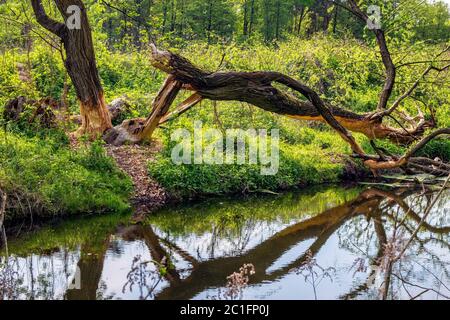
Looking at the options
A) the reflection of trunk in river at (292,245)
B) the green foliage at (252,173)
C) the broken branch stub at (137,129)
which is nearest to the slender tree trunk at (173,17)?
the green foliage at (252,173)

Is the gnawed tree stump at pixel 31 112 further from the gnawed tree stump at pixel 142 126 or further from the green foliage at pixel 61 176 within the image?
the gnawed tree stump at pixel 142 126

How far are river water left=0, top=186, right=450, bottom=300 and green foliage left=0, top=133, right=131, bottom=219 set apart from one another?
47 cm

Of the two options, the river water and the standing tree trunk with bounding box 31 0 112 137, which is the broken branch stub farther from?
the river water

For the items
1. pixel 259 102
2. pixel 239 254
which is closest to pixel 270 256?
pixel 239 254

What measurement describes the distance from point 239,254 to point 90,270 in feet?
6.96

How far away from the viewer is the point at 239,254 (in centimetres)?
782

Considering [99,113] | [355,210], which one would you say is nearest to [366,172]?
[355,210]

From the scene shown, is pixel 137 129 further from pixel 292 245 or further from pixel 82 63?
pixel 292 245

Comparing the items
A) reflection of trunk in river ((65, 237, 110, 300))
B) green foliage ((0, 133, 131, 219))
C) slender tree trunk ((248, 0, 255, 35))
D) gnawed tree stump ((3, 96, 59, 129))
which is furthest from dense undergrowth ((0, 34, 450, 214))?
slender tree trunk ((248, 0, 255, 35))

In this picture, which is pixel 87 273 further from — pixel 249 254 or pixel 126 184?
pixel 126 184

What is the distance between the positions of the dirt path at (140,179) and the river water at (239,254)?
0.39 m

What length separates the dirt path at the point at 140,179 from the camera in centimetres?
1012
